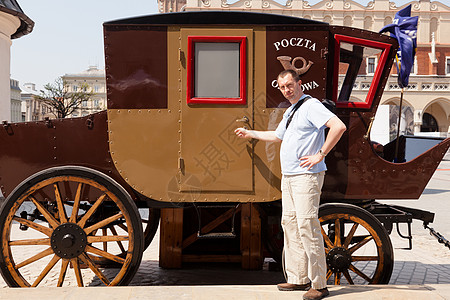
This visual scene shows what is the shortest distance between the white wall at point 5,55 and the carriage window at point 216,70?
28.5ft

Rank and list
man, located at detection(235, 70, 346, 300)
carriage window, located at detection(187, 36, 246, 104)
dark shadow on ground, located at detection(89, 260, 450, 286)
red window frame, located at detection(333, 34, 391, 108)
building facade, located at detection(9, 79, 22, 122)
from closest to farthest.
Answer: man, located at detection(235, 70, 346, 300) < carriage window, located at detection(187, 36, 246, 104) < red window frame, located at detection(333, 34, 391, 108) < dark shadow on ground, located at detection(89, 260, 450, 286) < building facade, located at detection(9, 79, 22, 122)

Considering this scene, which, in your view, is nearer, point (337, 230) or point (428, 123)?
point (337, 230)

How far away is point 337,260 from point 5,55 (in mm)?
10495

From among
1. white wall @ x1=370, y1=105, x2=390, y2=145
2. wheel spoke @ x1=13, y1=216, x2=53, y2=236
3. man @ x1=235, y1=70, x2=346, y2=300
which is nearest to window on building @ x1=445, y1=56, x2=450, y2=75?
white wall @ x1=370, y1=105, x2=390, y2=145

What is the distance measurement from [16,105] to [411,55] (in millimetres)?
91182

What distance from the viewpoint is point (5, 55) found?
1172 cm

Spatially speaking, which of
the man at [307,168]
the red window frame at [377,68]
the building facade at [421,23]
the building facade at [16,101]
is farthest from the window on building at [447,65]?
the building facade at [16,101]

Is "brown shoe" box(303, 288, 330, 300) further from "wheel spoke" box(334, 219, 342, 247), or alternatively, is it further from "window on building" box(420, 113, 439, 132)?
"window on building" box(420, 113, 439, 132)

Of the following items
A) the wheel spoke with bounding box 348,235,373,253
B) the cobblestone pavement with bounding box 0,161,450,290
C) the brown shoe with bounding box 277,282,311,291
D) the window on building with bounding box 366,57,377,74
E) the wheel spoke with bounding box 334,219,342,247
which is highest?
the window on building with bounding box 366,57,377,74

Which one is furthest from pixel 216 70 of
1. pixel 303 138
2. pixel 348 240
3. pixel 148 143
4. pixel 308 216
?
pixel 348 240

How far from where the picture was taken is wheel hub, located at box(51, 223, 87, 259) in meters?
4.06

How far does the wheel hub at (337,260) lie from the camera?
420cm

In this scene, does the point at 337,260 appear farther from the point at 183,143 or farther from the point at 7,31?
the point at 7,31

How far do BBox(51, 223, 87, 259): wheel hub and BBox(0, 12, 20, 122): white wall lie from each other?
875cm
